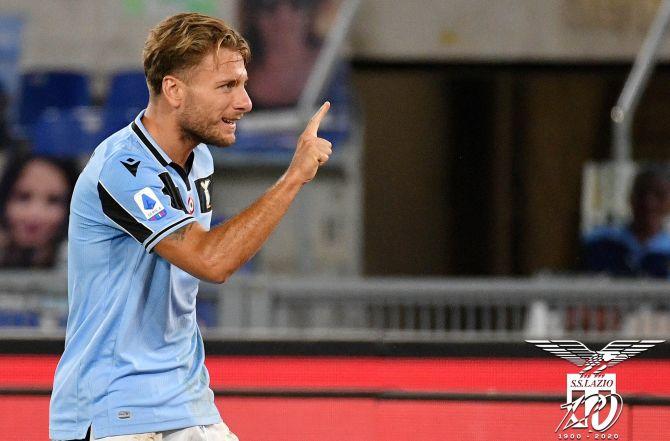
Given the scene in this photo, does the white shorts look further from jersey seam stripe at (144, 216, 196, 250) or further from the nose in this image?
the nose

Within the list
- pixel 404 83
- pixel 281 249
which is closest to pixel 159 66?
pixel 281 249

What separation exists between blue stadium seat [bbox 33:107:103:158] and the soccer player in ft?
26.4

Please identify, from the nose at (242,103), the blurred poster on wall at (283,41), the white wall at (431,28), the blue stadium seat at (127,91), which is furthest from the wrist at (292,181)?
the white wall at (431,28)

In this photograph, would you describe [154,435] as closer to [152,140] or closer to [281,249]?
[152,140]

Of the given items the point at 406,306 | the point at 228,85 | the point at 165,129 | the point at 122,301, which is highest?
the point at 228,85

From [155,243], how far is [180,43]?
0.54 m

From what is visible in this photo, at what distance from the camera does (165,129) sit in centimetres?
369

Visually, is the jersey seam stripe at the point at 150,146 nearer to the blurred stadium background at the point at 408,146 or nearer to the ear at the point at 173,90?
the ear at the point at 173,90

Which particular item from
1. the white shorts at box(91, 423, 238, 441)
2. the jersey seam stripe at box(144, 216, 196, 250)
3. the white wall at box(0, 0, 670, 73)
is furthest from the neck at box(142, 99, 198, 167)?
the white wall at box(0, 0, 670, 73)

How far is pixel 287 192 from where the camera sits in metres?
3.49

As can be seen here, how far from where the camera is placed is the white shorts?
3.54 metres

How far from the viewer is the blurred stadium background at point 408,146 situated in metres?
8.97

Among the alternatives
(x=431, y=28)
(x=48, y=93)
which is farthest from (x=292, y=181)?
(x=431, y=28)

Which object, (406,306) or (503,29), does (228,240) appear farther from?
(503,29)
